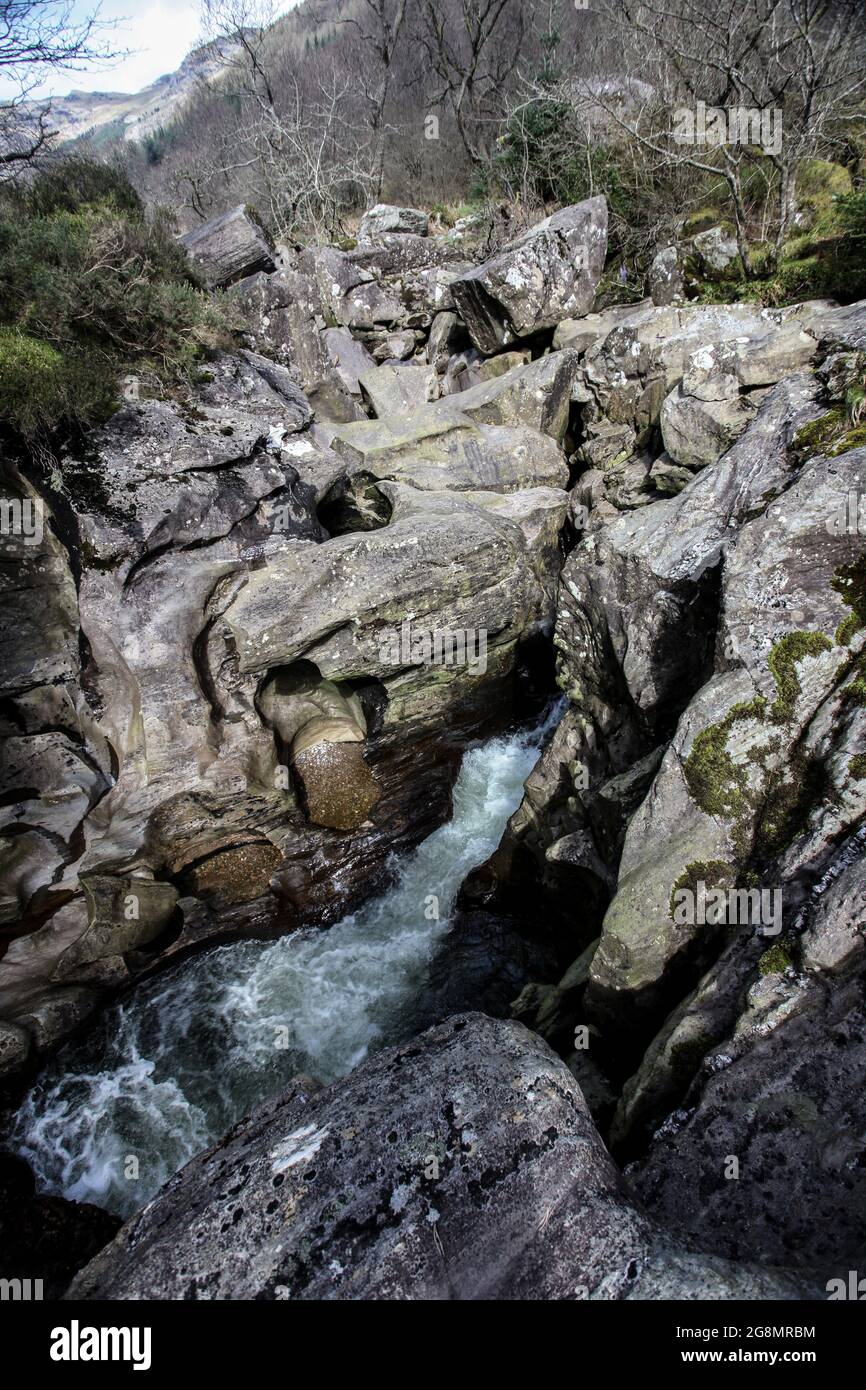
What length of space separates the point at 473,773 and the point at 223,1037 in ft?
16.2

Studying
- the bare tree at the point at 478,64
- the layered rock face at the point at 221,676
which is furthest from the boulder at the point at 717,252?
the bare tree at the point at 478,64

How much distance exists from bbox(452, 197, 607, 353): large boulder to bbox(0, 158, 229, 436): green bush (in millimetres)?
6145

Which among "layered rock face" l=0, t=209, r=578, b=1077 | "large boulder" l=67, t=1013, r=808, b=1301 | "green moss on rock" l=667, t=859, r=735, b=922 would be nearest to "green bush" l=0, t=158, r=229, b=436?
"layered rock face" l=0, t=209, r=578, b=1077

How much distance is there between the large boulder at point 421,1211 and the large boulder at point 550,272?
48.6ft

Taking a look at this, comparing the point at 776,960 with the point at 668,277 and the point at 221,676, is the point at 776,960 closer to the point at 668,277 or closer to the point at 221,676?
the point at 221,676

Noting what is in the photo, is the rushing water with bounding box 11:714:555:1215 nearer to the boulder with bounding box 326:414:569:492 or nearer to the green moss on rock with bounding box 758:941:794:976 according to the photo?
the green moss on rock with bounding box 758:941:794:976

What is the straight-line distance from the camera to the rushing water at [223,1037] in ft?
21.7

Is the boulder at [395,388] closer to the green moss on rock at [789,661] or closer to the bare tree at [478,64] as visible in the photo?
the green moss on rock at [789,661]

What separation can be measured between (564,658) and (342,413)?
31.3 feet

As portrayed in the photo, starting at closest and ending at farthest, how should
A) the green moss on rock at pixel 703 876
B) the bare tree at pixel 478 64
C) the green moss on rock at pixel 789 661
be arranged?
the green moss on rock at pixel 703 876
the green moss on rock at pixel 789 661
the bare tree at pixel 478 64

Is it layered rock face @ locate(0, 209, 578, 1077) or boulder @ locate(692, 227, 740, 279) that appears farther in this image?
boulder @ locate(692, 227, 740, 279)

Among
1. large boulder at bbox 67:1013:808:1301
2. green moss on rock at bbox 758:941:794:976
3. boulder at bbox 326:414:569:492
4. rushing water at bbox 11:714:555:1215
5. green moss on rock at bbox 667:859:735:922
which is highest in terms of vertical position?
boulder at bbox 326:414:569:492

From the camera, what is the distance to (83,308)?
937cm

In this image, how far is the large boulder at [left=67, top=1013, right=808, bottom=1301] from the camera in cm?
243
